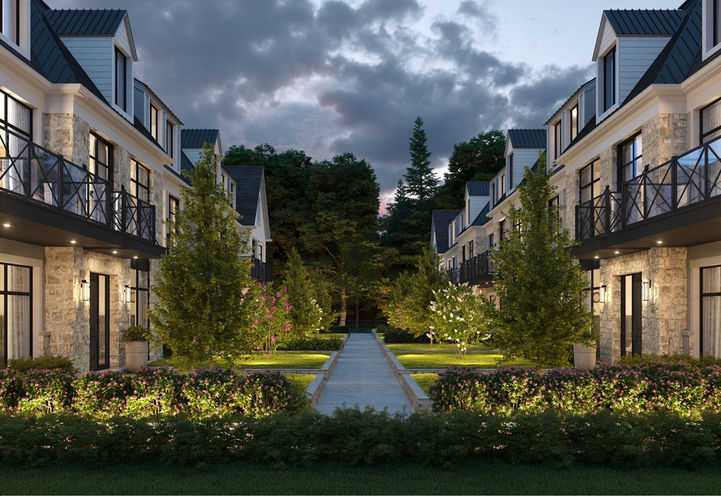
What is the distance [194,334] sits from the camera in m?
13.1

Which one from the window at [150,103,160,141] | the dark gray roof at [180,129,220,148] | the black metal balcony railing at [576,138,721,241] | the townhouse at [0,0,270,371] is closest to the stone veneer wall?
the black metal balcony railing at [576,138,721,241]

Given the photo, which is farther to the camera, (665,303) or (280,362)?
(280,362)

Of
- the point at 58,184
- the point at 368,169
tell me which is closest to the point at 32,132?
the point at 58,184

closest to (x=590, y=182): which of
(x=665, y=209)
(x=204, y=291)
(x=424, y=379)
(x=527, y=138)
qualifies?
(x=665, y=209)

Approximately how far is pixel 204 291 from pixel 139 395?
3662 millimetres

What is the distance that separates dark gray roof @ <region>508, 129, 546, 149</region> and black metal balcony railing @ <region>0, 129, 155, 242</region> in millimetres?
19334

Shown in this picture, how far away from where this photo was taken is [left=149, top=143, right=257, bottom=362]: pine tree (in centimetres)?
1302

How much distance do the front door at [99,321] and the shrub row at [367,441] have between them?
10.3 metres

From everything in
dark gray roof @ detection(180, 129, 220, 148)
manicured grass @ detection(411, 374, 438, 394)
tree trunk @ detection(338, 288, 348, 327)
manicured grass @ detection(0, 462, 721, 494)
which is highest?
dark gray roof @ detection(180, 129, 220, 148)

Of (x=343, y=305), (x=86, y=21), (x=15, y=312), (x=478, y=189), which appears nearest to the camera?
(x=15, y=312)

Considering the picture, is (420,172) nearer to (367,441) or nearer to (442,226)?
(442,226)

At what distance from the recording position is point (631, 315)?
17781 mm

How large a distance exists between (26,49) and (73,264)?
548 centimetres

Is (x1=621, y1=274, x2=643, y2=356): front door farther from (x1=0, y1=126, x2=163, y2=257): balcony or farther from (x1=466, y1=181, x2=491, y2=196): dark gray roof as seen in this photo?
(x1=466, y1=181, x2=491, y2=196): dark gray roof
